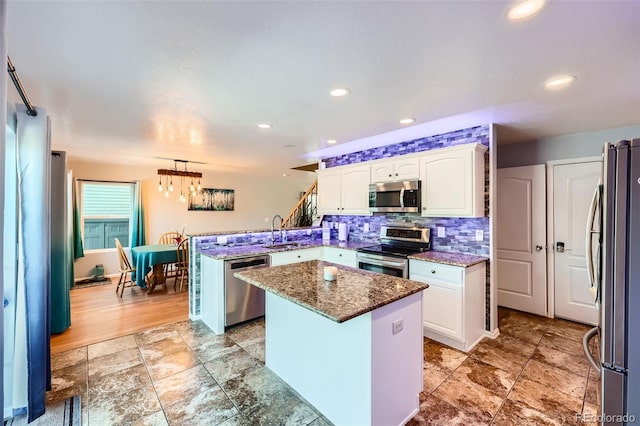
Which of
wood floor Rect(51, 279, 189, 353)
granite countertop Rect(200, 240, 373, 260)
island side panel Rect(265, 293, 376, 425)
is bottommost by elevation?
wood floor Rect(51, 279, 189, 353)

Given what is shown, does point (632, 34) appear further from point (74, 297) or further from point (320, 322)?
point (74, 297)

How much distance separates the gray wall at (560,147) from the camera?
3243 mm

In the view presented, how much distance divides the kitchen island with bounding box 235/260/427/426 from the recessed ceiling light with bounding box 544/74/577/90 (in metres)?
1.73

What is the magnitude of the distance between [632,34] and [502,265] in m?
3.21

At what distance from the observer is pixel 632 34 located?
59.4 inches

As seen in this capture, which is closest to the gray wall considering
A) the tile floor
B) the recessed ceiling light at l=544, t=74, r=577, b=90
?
the recessed ceiling light at l=544, t=74, r=577, b=90

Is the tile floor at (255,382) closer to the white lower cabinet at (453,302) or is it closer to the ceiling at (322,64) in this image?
the white lower cabinet at (453,302)

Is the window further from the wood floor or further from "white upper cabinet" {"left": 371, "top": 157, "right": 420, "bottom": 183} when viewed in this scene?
"white upper cabinet" {"left": 371, "top": 157, "right": 420, "bottom": 183}

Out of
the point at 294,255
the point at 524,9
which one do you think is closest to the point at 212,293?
the point at 294,255

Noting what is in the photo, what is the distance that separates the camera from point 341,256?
4.04 m

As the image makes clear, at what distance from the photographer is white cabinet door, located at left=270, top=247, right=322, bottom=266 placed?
12.0 feet

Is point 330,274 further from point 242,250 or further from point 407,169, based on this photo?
point 407,169

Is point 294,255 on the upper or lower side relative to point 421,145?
lower

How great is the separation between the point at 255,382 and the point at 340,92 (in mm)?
2432
